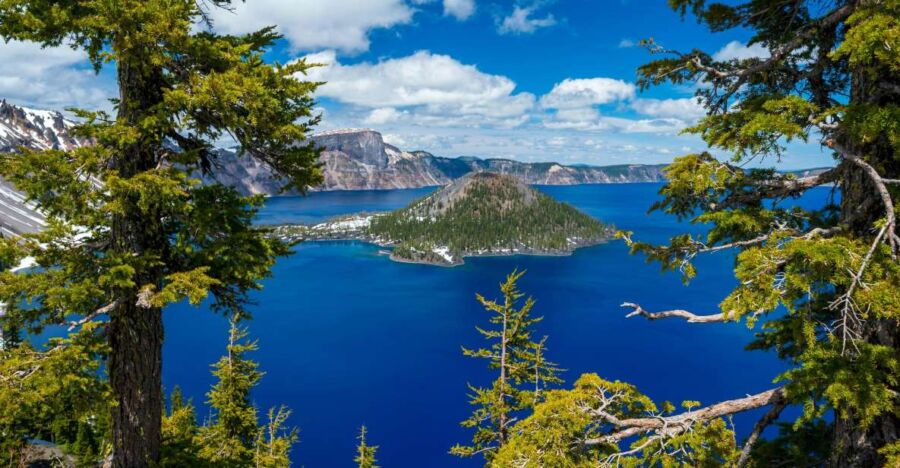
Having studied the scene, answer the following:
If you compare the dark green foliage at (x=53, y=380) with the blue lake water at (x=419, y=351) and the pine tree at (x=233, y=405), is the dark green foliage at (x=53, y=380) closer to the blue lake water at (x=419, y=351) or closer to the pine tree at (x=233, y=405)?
the pine tree at (x=233, y=405)

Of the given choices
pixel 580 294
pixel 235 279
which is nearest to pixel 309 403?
pixel 235 279

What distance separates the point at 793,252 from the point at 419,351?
9073 cm

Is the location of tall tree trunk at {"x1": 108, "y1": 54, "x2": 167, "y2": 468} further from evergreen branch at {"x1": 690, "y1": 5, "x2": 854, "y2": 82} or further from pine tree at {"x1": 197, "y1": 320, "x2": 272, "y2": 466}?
pine tree at {"x1": 197, "y1": 320, "x2": 272, "y2": 466}

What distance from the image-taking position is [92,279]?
7262mm

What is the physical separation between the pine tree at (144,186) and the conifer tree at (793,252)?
20.0 feet

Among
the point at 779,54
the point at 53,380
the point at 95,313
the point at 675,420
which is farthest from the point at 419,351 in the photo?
the point at 779,54

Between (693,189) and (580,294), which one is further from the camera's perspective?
(580,294)

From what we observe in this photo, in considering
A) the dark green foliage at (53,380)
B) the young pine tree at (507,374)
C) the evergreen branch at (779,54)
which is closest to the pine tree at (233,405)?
the young pine tree at (507,374)

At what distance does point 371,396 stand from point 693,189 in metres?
74.5

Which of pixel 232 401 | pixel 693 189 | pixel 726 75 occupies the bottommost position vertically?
pixel 232 401

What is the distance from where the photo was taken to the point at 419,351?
93.2 m

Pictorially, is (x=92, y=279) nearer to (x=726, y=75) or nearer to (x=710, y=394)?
(x=726, y=75)

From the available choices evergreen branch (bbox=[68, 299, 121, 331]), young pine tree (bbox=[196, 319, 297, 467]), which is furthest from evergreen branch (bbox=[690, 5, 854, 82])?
young pine tree (bbox=[196, 319, 297, 467])

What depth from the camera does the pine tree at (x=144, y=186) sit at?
668cm
